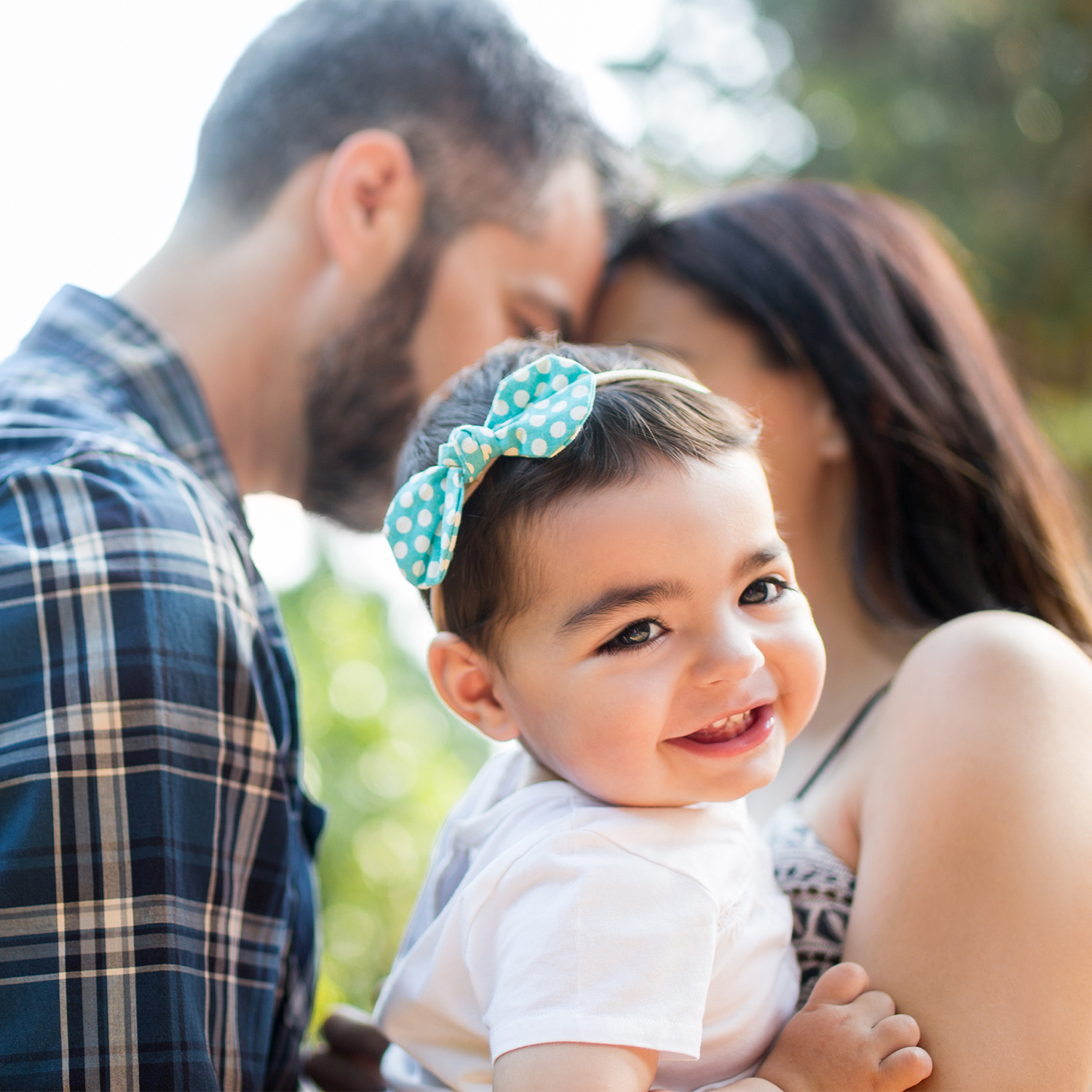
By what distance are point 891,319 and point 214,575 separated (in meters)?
1.35

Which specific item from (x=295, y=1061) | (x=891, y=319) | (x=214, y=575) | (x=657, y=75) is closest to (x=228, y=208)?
(x=214, y=575)

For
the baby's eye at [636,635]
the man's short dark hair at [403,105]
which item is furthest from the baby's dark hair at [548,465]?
the man's short dark hair at [403,105]

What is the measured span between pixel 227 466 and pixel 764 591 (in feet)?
3.35

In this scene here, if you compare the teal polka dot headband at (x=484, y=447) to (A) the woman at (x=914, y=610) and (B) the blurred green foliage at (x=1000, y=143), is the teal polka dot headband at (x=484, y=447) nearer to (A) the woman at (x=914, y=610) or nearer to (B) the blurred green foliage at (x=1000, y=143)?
(A) the woman at (x=914, y=610)

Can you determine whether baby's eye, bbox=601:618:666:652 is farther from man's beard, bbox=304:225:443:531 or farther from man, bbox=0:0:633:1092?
man's beard, bbox=304:225:443:531

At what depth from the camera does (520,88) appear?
2.16 m

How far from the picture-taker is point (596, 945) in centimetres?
97

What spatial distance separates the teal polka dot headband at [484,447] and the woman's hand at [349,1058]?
933mm

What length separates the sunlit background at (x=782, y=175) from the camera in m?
4.59

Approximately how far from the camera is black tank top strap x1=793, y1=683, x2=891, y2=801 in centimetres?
153

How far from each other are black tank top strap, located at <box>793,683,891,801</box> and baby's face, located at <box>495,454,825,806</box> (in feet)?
1.43

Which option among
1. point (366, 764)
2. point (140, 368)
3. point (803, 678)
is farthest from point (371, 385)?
point (366, 764)

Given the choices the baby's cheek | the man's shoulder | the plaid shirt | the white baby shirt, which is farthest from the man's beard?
the baby's cheek

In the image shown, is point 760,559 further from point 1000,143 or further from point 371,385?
point 1000,143
